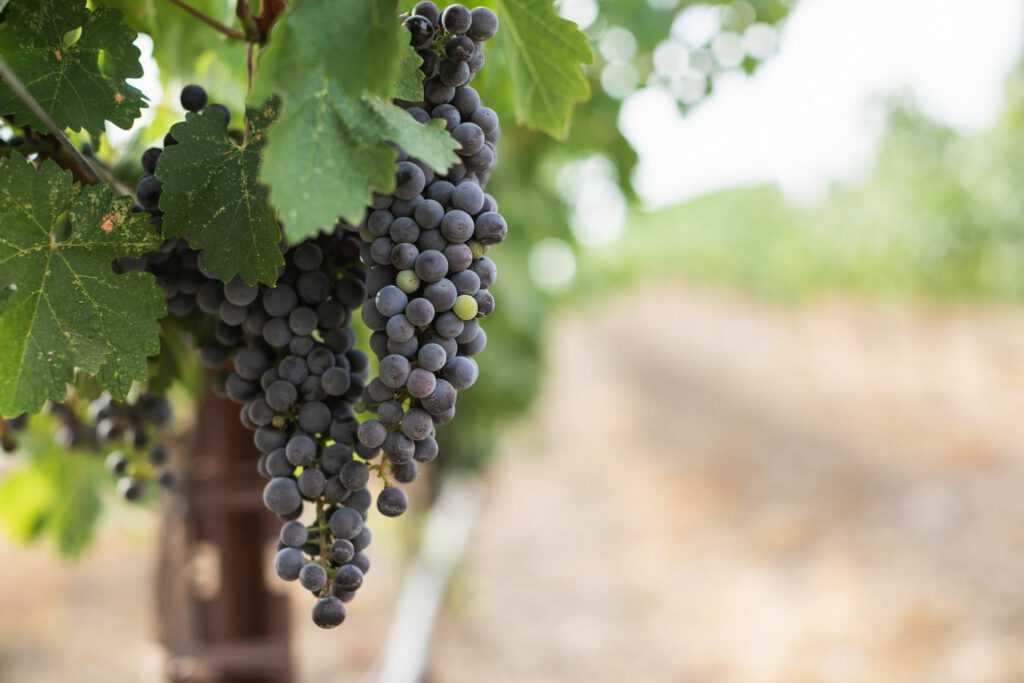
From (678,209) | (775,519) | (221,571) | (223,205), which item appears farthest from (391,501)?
(678,209)

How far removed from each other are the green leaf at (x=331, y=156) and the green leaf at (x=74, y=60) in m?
0.24

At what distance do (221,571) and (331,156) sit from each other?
1663 mm

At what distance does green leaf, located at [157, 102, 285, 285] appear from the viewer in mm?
825

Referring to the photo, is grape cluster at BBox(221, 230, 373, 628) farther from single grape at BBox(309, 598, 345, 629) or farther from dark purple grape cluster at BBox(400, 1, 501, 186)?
dark purple grape cluster at BBox(400, 1, 501, 186)

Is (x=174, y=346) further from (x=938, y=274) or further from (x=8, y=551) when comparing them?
(x=938, y=274)

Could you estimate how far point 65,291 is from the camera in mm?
828

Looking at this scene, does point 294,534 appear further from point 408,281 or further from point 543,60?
point 543,60

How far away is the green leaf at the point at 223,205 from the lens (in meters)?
0.82

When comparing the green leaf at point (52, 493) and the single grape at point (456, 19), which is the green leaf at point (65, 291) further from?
the green leaf at point (52, 493)

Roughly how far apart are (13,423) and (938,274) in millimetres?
9246

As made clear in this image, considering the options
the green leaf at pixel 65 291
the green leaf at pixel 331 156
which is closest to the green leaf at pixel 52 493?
the green leaf at pixel 65 291

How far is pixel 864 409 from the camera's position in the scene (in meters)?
9.76

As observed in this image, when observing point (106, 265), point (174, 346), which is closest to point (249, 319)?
point (106, 265)

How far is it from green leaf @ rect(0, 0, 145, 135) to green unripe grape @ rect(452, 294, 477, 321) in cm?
35
